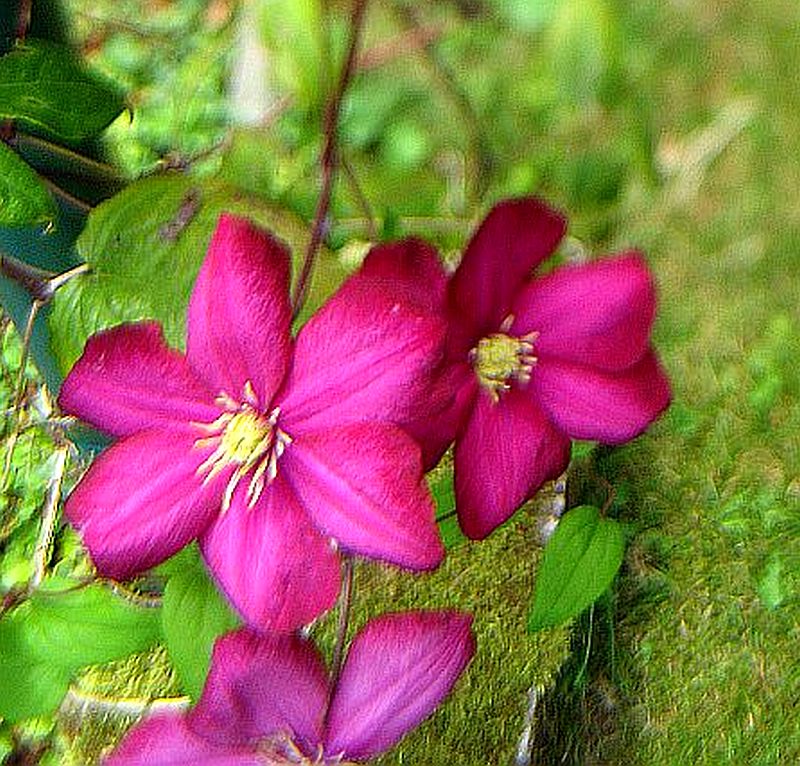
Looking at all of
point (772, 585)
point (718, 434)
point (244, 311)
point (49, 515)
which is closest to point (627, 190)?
point (718, 434)

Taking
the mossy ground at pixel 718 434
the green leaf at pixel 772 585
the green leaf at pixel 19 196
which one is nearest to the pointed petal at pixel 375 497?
the green leaf at pixel 19 196

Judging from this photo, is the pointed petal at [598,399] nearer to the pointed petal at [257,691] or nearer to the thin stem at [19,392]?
the pointed petal at [257,691]

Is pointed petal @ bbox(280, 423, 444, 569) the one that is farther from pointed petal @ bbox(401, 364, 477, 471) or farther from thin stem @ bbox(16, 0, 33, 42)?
thin stem @ bbox(16, 0, 33, 42)

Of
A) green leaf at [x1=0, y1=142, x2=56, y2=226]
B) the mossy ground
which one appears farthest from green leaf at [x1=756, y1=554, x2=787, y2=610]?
green leaf at [x1=0, y1=142, x2=56, y2=226]

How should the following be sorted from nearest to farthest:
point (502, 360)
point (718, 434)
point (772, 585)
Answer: point (502, 360)
point (772, 585)
point (718, 434)

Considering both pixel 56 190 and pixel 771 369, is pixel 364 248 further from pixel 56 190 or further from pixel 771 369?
pixel 771 369

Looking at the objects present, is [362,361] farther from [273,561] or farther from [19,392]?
[19,392]
